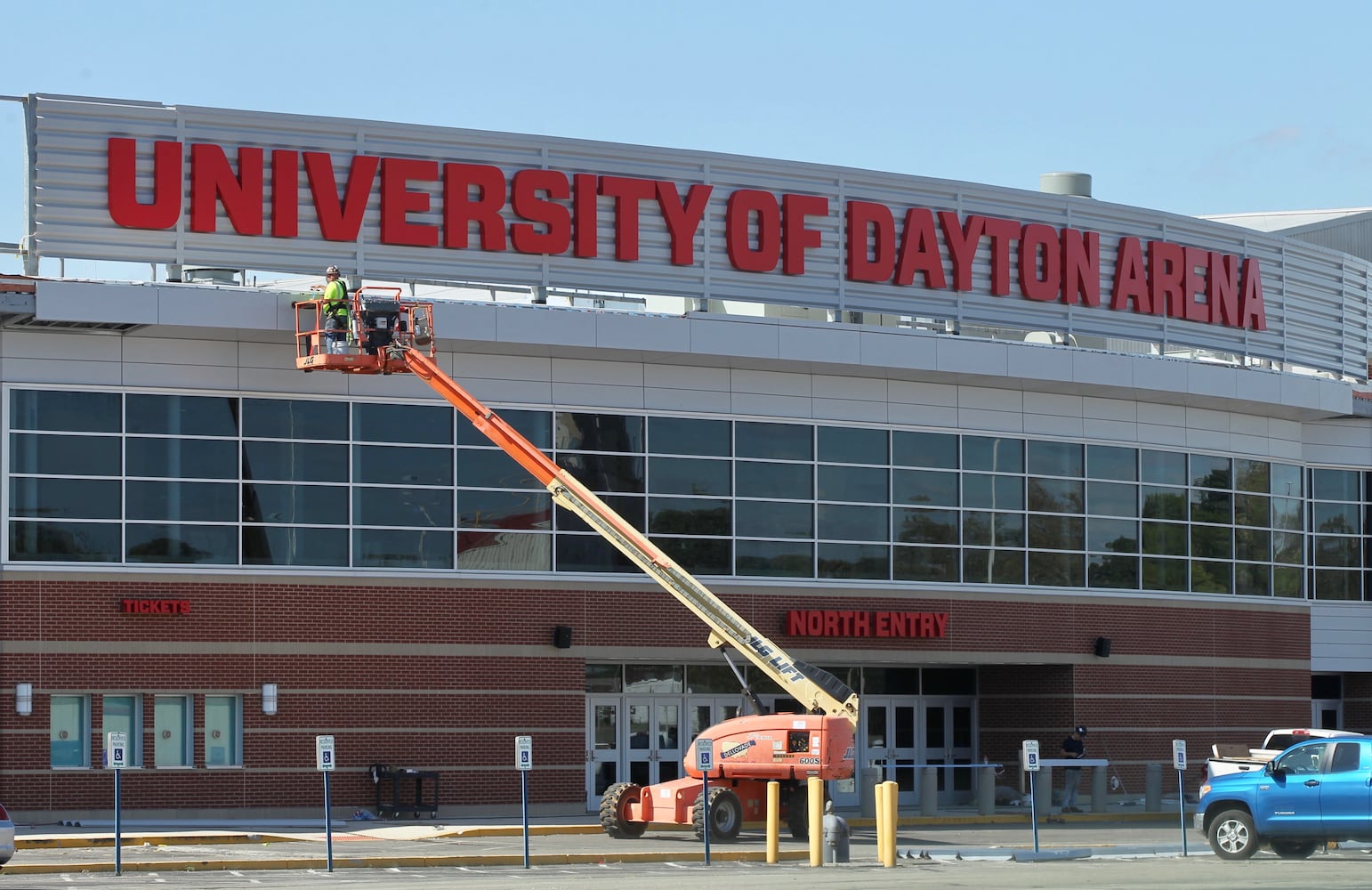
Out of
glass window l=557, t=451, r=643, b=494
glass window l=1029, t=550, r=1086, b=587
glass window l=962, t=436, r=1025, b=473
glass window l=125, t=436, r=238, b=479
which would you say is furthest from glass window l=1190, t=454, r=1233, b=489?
glass window l=125, t=436, r=238, b=479

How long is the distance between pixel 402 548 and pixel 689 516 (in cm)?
534

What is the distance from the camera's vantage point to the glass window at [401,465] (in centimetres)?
3412

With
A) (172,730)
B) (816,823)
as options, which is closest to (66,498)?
(172,730)

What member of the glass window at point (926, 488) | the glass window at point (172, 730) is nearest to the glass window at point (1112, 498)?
the glass window at point (926, 488)

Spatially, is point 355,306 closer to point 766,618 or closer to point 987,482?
point 766,618

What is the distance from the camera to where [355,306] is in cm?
3122

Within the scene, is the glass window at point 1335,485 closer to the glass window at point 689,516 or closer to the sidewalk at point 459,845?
the sidewalk at point 459,845

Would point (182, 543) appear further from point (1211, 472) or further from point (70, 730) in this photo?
point (1211, 472)

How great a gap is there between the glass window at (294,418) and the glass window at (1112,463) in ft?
50.1

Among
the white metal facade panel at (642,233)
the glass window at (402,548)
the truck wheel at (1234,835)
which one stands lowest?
the truck wheel at (1234,835)

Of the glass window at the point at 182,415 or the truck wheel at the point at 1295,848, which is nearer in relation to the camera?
the truck wheel at the point at 1295,848

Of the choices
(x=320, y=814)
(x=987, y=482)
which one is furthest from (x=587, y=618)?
(x=987, y=482)

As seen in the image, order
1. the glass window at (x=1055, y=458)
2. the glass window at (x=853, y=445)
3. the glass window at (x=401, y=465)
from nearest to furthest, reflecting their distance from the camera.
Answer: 1. the glass window at (x=401, y=465)
2. the glass window at (x=853, y=445)
3. the glass window at (x=1055, y=458)

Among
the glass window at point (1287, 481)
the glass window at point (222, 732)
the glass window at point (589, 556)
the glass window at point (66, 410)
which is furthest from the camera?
the glass window at point (1287, 481)
